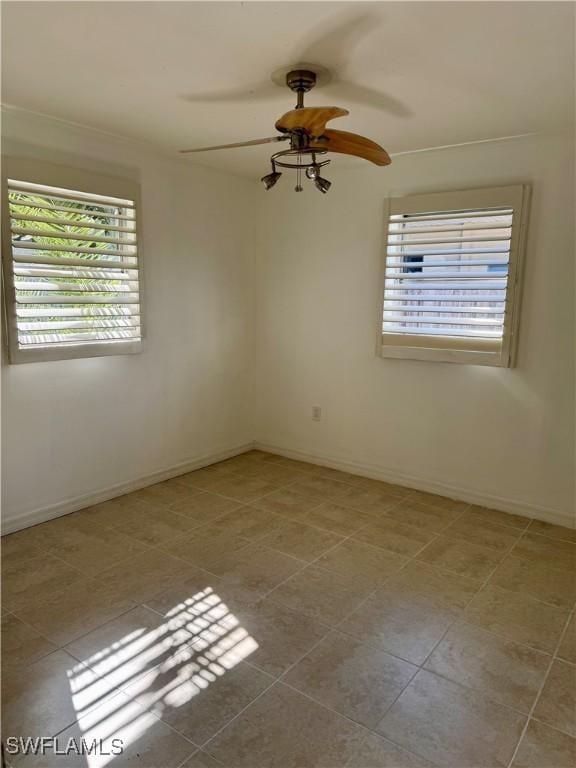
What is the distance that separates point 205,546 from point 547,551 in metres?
1.96

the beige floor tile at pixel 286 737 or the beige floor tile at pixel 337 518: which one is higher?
the beige floor tile at pixel 337 518

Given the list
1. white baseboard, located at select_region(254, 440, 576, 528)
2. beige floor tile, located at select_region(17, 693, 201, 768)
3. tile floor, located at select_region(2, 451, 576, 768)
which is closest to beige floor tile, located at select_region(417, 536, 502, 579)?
tile floor, located at select_region(2, 451, 576, 768)

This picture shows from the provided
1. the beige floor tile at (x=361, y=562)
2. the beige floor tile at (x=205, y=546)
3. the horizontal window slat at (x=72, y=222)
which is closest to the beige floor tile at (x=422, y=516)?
the beige floor tile at (x=361, y=562)

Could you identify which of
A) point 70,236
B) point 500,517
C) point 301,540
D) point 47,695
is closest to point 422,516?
point 500,517

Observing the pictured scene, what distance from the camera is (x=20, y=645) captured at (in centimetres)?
209

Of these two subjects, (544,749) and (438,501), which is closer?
(544,749)

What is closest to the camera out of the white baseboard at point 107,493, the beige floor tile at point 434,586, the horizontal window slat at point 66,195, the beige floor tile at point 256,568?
the beige floor tile at point 434,586

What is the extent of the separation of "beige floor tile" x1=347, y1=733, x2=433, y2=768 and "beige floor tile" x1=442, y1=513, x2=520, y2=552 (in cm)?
156

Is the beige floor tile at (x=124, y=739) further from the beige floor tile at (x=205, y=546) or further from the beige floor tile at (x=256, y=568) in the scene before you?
the beige floor tile at (x=205, y=546)

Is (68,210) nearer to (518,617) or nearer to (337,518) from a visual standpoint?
(337,518)

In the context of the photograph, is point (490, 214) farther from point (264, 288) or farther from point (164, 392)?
point (164, 392)

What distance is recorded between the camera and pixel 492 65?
83.8 inches

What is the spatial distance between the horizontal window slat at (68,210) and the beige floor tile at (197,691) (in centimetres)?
245

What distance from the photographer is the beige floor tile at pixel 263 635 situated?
6.77 feet
